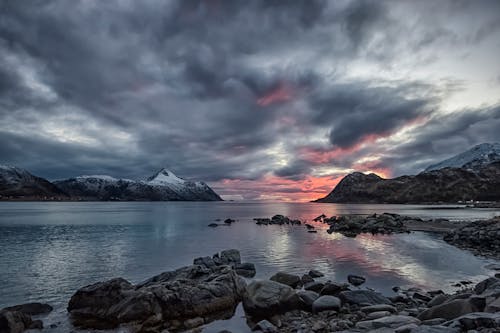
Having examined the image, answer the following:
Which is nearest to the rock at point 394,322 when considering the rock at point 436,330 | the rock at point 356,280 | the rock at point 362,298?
the rock at point 436,330

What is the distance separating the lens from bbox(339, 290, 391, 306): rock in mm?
17219

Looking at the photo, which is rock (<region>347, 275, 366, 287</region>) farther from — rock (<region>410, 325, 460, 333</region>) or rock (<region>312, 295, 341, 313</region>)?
rock (<region>410, 325, 460, 333</region>)

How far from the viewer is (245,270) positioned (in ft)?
91.8

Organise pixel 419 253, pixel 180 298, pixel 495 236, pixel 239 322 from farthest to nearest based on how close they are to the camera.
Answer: pixel 495 236 → pixel 419 253 → pixel 180 298 → pixel 239 322

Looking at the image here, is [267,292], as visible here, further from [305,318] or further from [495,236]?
[495,236]

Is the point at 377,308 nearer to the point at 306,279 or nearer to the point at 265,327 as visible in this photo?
the point at 265,327

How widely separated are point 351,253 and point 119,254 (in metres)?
27.0

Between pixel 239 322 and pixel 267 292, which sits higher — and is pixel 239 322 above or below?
below

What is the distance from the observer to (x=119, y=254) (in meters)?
37.8

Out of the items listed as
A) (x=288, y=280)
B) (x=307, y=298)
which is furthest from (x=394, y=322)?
(x=288, y=280)

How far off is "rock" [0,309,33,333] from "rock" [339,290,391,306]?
1603cm

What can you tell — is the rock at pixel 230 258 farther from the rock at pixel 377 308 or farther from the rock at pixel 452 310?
the rock at pixel 452 310

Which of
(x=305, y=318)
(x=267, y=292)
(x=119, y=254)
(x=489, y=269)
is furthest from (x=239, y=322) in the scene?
(x=119, y=254)

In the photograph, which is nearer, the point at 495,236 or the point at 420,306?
the point at 420,306
